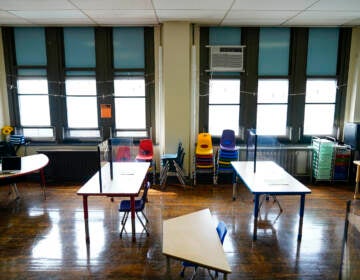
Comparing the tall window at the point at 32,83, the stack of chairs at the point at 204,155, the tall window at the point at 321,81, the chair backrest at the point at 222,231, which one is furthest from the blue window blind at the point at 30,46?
the tall window at the point at 321,81

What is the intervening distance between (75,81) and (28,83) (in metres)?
1.08

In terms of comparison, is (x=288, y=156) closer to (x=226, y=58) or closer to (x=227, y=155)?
(x=227, y=155)

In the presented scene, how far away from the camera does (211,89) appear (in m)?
6.39

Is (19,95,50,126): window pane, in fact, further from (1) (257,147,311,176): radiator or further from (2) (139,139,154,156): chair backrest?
(1) (257,147,311,176): radiator

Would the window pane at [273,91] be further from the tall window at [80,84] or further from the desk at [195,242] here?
the desk at [195,242]

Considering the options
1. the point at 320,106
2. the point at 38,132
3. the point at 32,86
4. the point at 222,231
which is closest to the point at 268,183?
the point at 222,231

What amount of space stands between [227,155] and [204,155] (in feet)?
1.66

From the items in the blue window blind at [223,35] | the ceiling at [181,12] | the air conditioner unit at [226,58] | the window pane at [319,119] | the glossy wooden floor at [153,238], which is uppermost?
the ceiling at [181,12]

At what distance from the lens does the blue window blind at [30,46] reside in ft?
20.4

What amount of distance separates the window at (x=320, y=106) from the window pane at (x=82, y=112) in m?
4.87

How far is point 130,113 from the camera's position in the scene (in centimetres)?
652

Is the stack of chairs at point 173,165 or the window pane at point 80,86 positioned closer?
the stack of chairs at point 173,165

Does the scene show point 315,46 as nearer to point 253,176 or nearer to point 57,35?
point 253,176

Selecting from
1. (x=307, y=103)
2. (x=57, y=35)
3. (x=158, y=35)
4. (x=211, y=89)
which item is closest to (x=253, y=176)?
(x=211, y=89)
